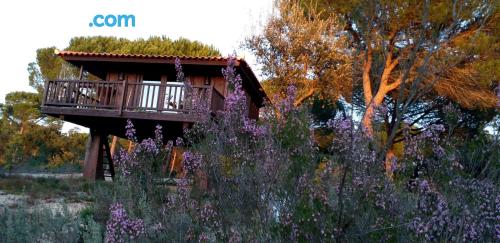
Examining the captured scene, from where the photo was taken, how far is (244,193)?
286 cm

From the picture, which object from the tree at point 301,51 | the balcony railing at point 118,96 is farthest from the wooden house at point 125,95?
the tree at point 301,51

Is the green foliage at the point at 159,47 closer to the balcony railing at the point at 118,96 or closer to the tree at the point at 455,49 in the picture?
the balcony railing at the point at 118,96

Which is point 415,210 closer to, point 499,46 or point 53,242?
point 53,242

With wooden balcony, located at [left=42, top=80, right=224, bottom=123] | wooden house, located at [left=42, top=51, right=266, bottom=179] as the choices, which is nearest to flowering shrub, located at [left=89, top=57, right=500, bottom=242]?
wooden house, located at [left=42, top=51, right=266, bottom=179]

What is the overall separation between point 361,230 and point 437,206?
39 centimetres

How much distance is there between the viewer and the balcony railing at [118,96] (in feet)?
43.6

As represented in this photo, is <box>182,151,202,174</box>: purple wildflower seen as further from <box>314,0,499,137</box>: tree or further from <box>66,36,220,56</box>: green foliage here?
<box>66,36,220,56</box>: green foliage

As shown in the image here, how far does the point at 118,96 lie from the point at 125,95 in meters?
0.59

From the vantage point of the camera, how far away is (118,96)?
14156mm

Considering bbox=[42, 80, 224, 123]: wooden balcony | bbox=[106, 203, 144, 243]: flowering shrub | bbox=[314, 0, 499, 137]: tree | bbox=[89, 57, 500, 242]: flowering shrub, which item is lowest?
bbox=[106, 203, 144, 243]: flowering shrub

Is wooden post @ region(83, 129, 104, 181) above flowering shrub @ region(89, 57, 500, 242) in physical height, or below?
above

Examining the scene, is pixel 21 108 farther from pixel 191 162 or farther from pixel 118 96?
pixel 191 162

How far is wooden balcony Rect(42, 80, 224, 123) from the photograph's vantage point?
13.2 meters

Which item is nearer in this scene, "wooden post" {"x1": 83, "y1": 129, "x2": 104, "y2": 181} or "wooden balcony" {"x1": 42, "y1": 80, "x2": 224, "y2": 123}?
"wooden balcony" {"x1": 42, "y1": 80, "x2": 224, "y2": 123}
